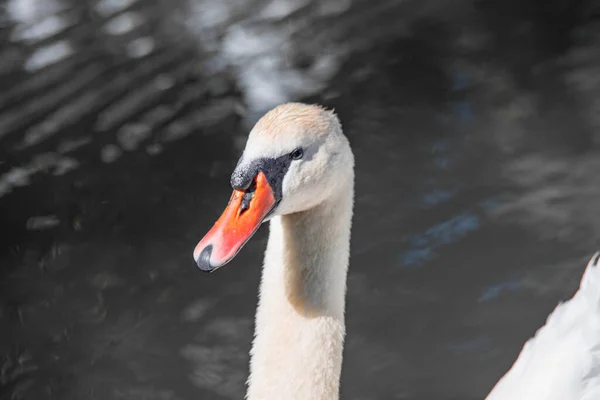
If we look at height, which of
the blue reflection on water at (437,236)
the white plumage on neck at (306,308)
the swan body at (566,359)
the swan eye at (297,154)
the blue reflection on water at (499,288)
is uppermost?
the blue reflection on water at (437,236)

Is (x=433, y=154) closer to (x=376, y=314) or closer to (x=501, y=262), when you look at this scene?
(x=501, y=262)

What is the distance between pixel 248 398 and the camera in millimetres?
3068

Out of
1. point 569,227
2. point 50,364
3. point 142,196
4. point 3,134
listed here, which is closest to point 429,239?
point 569,227

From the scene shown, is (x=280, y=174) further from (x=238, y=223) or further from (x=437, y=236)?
(x=437, y=236)

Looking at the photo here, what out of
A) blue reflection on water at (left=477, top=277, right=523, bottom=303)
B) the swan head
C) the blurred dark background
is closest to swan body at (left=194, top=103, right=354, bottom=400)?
the swan head

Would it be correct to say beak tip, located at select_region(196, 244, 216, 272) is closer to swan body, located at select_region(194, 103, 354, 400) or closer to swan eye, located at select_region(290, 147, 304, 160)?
swan body, located at select_region(194, 103, 354, 400)

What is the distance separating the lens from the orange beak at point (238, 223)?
8.62 feet

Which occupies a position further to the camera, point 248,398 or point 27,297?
point 27,297

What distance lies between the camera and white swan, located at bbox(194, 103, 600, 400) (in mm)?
2703

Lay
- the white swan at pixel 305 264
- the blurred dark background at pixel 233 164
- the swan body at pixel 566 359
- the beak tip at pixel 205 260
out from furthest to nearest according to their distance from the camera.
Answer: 1. the blurred dark background at pixel 233 164
2. the swan body at pixel 566 359
3. the white swan at pixel 305 264
4. the beak tip at pixel 205 260

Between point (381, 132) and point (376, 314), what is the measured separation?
1224 mm

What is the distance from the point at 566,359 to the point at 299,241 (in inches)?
37.8

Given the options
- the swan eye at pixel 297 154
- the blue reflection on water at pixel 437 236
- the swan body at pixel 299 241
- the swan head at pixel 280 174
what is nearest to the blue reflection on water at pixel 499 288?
the blue reflection on water at pixel 437 236

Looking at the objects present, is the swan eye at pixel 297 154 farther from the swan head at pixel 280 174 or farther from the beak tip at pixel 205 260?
the beak tip at pixel 205 260
